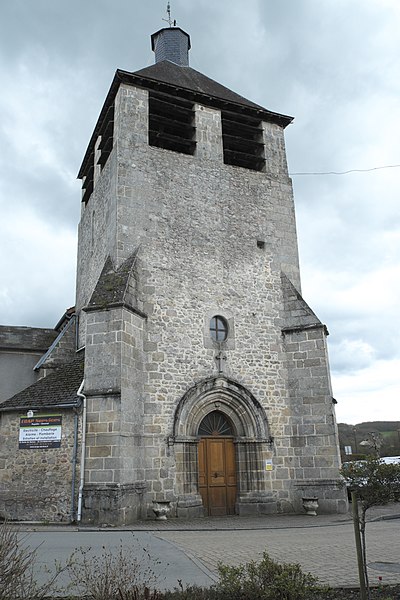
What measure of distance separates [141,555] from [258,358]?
300 inches

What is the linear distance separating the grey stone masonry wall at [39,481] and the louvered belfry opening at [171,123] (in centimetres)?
877

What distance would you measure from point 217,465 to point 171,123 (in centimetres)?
1012

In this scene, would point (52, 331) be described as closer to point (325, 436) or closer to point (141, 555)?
point (325, 436)

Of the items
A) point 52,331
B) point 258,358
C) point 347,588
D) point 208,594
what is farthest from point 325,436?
point 52,331

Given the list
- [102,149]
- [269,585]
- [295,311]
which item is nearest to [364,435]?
[295,311]

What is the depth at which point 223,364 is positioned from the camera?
45.7 feet

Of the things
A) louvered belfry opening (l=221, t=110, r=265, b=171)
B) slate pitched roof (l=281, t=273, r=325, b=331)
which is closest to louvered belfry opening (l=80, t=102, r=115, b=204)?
louvered belfry opening (l=221, t=110, r=265, b=171)

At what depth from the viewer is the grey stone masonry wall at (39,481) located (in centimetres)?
1166

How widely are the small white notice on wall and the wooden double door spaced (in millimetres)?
3644

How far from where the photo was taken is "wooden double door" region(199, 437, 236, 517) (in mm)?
13172

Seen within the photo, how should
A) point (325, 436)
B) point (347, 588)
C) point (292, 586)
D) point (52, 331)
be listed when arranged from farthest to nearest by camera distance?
1. point (52, 331)
2. point (325, 436)
3. point (347, 588)
4. point (292, 586)

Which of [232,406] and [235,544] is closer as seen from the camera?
[235,544]

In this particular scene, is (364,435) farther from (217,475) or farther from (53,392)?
(53,392)

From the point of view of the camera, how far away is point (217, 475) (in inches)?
530
